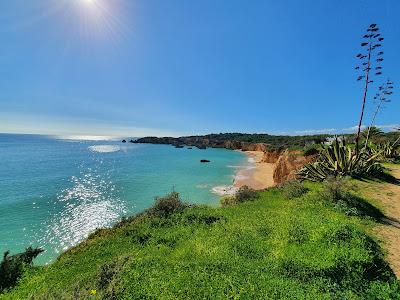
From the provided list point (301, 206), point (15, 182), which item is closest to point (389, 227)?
point (301, 206)

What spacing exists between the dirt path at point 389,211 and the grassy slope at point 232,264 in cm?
53

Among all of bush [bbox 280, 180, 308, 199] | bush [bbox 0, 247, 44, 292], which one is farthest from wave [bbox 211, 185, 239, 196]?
bush [bbox 0, 247, 44, 292]

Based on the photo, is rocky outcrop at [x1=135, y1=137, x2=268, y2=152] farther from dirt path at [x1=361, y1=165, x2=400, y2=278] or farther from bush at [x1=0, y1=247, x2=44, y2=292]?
bush at [x1=0, y1=247, x2=44, y2=292]

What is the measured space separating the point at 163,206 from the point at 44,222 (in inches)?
556

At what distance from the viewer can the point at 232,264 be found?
7762 millimetres

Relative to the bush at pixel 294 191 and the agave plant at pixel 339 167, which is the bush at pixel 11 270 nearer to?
the bush at pixel 294 191

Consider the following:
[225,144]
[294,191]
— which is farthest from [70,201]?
[225,144]

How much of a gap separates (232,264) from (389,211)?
9345 millimetres

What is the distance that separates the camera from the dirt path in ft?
28.1

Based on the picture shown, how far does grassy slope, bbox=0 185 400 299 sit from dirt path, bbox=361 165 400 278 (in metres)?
0.53

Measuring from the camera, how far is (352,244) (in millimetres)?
8180

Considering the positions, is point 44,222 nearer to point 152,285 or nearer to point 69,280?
point 69,280

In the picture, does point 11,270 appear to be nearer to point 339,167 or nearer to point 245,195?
point 245,195

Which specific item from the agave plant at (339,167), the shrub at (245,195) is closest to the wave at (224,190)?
the agave plant at (339,167)
